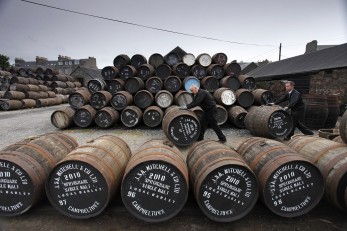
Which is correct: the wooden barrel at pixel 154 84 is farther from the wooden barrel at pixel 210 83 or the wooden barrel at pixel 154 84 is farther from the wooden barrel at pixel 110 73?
the wooden barrel at pixel 210 83

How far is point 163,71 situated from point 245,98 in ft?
12.5

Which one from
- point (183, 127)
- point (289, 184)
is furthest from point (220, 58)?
point (289, 184)

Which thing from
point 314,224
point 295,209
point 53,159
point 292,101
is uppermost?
point 292,101

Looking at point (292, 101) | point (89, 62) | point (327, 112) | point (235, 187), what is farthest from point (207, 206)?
point (89, 62)

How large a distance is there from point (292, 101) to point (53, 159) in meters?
5.75

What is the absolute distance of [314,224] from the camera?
9.32ft

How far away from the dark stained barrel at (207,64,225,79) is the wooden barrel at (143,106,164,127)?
10.9 feet

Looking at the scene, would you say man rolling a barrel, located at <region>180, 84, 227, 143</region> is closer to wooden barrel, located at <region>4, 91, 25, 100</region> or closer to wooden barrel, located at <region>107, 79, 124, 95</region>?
wooden barrel, located at <region>107, 79, 124, 95</region>

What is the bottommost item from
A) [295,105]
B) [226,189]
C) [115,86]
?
[226,189]

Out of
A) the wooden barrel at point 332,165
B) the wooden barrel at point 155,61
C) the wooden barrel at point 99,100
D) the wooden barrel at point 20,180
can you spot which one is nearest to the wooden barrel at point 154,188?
the wooden barrel at point 20,180

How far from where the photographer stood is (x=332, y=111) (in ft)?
25.5

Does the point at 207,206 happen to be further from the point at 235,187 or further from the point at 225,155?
the point at 225,155

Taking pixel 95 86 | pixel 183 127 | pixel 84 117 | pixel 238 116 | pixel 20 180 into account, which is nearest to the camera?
pixel 20 180

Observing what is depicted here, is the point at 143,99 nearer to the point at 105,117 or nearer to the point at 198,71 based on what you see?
the point at 105,117
